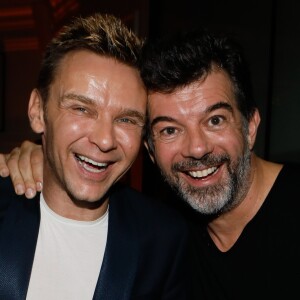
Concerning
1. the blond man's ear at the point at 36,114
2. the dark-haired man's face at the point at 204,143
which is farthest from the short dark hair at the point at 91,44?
the dark-haired man's face at the point at 204,143

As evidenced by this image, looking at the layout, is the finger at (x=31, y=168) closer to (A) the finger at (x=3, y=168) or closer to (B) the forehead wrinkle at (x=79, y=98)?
(A) the finger at (x=3, y=168)

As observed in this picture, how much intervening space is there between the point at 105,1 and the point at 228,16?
1351mm

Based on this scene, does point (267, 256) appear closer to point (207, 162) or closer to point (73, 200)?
point (207, 162)

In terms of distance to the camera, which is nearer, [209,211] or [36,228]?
[36,228]

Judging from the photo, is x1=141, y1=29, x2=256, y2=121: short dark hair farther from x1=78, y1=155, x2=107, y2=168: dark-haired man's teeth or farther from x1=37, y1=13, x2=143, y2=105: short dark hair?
x1=78, y1=155, x2=107, y2=168: dark-haired man's teeth

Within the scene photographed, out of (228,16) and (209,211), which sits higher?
(228,16)

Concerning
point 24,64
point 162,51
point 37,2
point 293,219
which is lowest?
point 293,219

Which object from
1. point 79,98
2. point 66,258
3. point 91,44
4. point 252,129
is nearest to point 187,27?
point 252,129

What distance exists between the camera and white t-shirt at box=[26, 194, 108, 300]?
1573 millimetres

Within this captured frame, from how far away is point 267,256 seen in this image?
1728 mm

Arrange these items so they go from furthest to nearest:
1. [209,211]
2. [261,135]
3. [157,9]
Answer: [157,9], [261,135], [209,211]

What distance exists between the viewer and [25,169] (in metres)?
1.78

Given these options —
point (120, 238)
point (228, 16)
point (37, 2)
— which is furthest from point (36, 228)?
point (37, 2)

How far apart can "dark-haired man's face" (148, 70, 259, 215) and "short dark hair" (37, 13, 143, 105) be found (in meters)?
0.24
